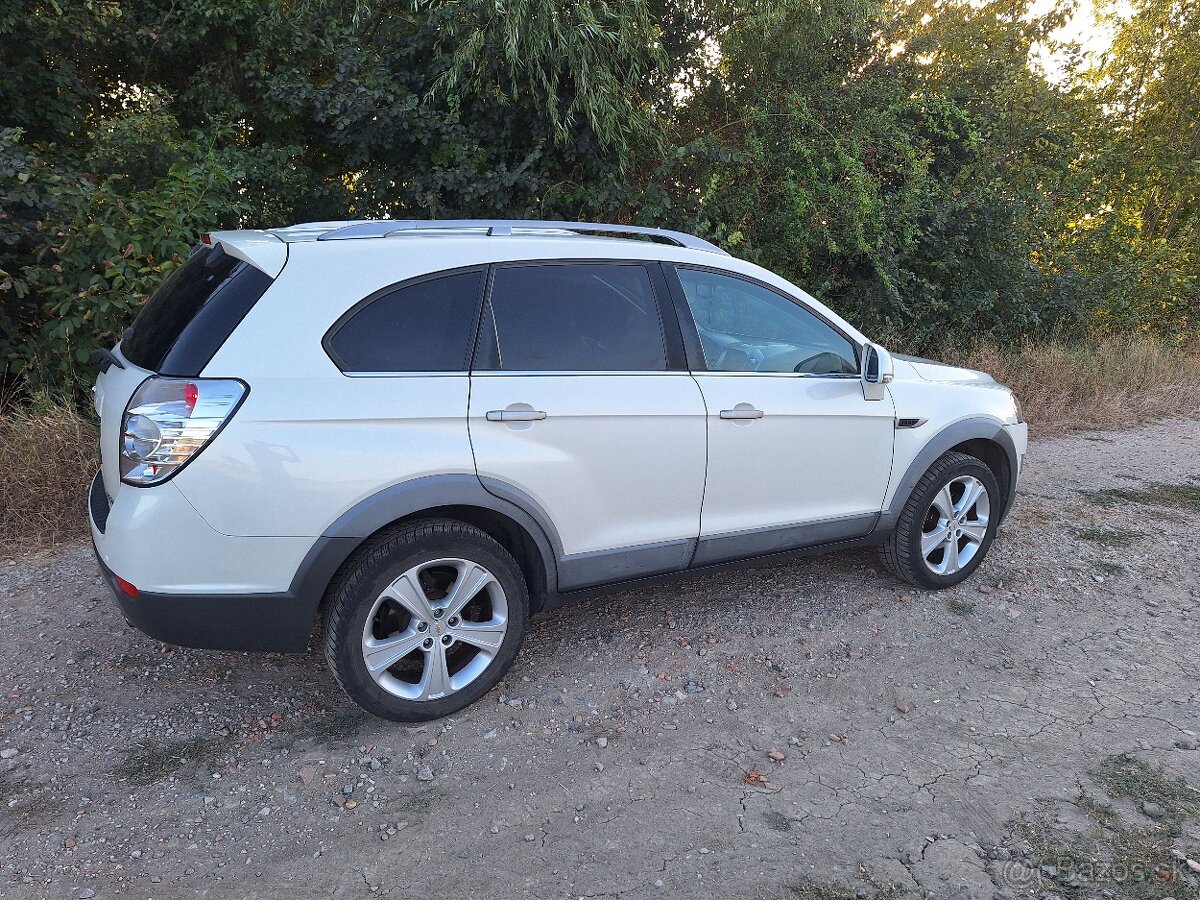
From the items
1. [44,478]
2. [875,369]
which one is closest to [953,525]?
[875,369]

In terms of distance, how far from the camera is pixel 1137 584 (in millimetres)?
4754

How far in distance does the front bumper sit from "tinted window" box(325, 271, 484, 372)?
70cm

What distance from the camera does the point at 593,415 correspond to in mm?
3428

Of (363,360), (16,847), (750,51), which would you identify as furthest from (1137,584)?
(750,51)

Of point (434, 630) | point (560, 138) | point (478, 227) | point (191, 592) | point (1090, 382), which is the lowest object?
point (434, 630)

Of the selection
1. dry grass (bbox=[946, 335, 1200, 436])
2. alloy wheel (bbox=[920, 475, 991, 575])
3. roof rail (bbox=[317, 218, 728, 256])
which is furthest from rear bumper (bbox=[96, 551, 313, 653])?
dry grass (bbox=[946, 335, 1200, 436])

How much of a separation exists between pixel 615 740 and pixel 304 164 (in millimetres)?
6885

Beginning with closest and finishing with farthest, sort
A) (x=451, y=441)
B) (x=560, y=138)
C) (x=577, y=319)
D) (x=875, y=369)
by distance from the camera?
1. (x=451, y=441)
2. (x=577, y=319)
3. (x=875, y=369)
4. (x=560, y=138)

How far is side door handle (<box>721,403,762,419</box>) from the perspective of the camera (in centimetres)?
374

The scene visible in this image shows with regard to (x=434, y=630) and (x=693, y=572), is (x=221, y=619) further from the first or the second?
(x=693, y=572)

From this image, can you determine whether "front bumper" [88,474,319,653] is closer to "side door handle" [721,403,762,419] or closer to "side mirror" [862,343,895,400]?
"side door handle" [721,403,762,419]

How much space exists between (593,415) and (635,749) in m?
1.22

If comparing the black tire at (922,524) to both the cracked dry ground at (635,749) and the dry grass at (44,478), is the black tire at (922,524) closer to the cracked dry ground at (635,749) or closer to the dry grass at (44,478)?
the cracked dry ground at (635,749)

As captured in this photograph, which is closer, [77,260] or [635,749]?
[635,749]
